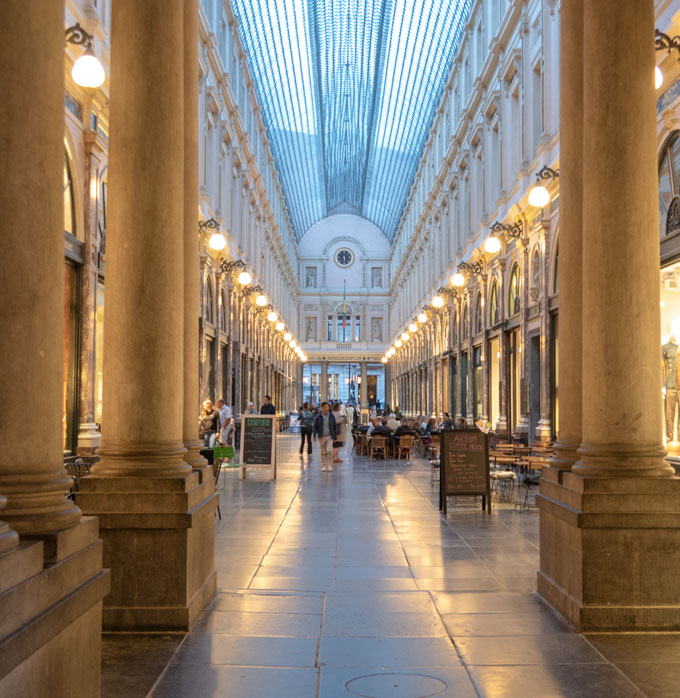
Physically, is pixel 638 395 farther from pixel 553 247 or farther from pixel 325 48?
pixel 325 48

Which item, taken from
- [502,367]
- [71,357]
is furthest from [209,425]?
[502,367]

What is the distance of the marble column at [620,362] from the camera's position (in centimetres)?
580

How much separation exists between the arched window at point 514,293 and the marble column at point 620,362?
15.6 metres

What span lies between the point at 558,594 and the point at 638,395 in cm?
157

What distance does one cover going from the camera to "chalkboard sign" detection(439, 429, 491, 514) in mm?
12148

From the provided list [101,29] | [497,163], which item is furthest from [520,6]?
[101,29]

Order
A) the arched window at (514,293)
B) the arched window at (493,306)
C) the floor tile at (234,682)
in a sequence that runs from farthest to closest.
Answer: the arched window at (493,306) < the arched window at (514,293) < the floor tile at (234,682)

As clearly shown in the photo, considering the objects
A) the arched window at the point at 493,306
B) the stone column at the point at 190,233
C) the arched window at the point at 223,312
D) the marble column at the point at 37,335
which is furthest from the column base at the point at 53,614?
the arched window at the point at 223,312

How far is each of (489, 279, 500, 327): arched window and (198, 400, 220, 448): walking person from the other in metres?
9.22

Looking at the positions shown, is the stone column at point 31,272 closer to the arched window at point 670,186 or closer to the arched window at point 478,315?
the arched window at point 670,186

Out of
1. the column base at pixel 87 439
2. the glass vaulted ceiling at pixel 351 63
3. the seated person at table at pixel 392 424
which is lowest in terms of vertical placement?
the seated person at table at pixel 392 424

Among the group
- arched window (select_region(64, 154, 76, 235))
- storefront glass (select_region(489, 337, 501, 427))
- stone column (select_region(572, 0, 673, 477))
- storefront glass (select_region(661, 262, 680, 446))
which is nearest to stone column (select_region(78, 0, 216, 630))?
stone column (select_region(572, 0, 673, 477))

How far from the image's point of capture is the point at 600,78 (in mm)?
6141

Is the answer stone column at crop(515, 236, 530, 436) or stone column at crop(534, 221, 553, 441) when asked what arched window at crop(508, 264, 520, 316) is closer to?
stone column at crop(515, 236, 530, 436)
